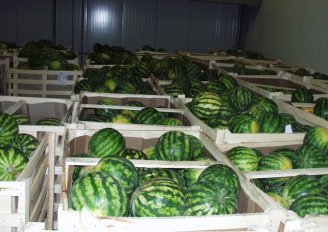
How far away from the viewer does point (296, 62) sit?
8.37 metres

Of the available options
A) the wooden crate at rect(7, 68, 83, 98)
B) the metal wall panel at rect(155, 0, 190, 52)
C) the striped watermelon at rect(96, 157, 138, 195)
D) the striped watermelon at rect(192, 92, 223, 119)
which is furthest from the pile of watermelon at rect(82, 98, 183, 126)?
the metal wall panel at rect(155, 0, 190, 52)

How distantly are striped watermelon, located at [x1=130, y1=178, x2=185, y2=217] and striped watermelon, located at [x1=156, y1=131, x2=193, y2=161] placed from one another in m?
0.64

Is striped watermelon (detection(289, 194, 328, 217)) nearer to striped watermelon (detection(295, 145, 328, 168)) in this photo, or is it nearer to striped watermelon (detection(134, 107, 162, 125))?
striped watermelon (detection(295, 145, 328, 168))

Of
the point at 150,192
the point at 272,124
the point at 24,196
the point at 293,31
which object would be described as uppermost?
the point at 293,31

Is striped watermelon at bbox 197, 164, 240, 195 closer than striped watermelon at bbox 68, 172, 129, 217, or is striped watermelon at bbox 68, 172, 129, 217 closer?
striped watermelon at bbox 68, 172, 129, 217

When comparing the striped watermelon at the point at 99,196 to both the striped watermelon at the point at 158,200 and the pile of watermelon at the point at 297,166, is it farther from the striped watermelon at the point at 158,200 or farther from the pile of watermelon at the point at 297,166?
the pile of watermelon at the point at 297,166

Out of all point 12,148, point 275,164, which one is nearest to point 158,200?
point 275,164

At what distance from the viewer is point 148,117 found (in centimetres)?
339

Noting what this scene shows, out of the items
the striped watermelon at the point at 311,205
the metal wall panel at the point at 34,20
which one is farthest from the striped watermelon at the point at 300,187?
the metal wall panel at the point at 34,20

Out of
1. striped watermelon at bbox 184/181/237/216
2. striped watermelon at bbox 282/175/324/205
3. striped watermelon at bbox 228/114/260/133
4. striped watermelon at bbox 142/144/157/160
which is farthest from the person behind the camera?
striped watermelon at bbox 228/114/260/133

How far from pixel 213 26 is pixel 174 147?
10435 mm

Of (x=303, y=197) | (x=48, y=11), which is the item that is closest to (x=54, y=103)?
(x=303, y=197)

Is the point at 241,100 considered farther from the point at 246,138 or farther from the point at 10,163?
the point at 10,163

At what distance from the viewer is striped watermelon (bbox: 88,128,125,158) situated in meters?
2.56
